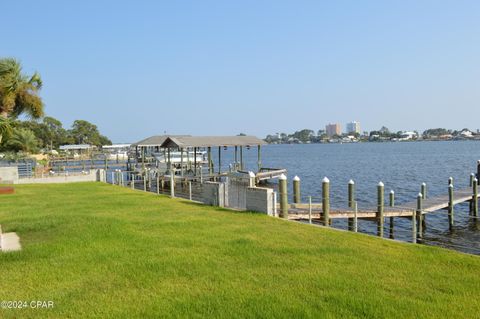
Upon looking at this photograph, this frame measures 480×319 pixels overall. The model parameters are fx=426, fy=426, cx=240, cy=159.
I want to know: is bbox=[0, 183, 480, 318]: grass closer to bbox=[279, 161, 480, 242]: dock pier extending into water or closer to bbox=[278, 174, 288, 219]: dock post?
bbox=[278, 174, 288, 219]: dock post

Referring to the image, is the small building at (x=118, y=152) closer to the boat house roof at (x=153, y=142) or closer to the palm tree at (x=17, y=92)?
the boat house roof at (x=153, y=142)

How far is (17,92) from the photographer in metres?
22.1

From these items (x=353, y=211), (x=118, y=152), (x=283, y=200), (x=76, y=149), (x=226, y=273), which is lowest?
(x=353, y=211)

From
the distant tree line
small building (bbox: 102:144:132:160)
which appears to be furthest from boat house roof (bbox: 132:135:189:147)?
the distant tree line

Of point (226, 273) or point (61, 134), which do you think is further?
point (61, 134)

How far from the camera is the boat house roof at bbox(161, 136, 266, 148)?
1479 inches

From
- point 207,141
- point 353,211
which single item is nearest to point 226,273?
point 353,211

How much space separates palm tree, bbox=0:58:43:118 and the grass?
1139cm

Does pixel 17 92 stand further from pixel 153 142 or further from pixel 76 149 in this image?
pixel 76 149

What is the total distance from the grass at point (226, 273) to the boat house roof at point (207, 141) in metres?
25.7

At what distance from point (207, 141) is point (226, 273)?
109 feet

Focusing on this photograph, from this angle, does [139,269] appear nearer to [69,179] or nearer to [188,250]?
[188,250]

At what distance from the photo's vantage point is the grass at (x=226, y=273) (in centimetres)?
582

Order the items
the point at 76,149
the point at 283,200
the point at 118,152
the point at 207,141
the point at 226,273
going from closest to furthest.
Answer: the point at 226,273 → the point at 283,200 → the point at 207,141 → the point at 118,152 → the point at 76,149
